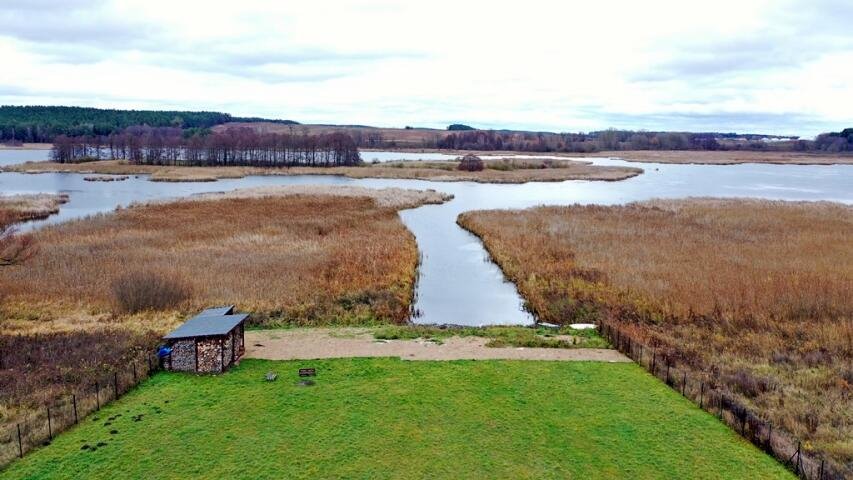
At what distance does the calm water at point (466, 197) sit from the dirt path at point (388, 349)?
14.2 ft

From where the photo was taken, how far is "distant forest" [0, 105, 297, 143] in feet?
505

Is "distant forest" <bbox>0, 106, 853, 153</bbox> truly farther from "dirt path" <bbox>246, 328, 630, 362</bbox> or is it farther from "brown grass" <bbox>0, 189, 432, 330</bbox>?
"dirt path" <bbox>246, 328, 630, 362</bbox>

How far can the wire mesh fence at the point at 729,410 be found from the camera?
11.1 meters

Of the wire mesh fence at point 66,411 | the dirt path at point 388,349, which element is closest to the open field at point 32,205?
the dirt path at point 388,349

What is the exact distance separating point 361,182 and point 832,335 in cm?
6570

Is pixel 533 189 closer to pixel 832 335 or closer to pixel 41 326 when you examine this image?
pixel 832 335

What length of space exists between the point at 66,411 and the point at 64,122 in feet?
606

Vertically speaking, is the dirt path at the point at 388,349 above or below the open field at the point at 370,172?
below

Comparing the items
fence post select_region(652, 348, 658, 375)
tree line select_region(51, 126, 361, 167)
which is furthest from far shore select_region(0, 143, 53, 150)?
fence post select_region(652, 348, 658, 375)

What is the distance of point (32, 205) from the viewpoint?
1941 inches

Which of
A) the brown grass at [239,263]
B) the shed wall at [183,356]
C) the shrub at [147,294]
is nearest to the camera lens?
the shed wall at [183,356]

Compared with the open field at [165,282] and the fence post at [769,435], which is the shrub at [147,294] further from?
the fence post at [769,435]

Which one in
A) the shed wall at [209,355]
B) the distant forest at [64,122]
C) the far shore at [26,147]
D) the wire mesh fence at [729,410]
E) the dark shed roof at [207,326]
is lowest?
the wire mesh fence at [729,410]

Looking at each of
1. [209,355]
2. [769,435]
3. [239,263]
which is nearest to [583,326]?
[769,435]
